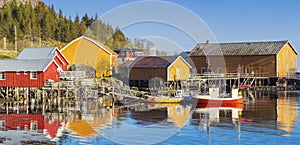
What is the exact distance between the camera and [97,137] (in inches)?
823

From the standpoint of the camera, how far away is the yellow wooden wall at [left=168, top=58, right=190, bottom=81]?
49.8 meters

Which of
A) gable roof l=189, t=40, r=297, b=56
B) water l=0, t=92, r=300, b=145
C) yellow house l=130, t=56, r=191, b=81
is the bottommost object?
water l=0, t=92, r=300, b=145

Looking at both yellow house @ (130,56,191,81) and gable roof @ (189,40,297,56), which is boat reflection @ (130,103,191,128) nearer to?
yellow house @ (130,56,191,81)

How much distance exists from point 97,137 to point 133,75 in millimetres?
32386

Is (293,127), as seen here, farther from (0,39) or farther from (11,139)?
(0,39)

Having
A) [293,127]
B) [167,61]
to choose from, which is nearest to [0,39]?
[167,61]

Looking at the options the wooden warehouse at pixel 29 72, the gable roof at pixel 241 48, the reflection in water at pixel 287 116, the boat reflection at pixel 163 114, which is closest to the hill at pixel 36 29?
the gable roof at pixel 241 48

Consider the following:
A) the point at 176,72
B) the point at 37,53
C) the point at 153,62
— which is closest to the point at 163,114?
the point at 37,53

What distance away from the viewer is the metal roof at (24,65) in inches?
1443

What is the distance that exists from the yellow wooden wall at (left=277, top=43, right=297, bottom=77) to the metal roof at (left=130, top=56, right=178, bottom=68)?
1822 centimetres

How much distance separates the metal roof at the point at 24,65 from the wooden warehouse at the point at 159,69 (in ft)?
49.1

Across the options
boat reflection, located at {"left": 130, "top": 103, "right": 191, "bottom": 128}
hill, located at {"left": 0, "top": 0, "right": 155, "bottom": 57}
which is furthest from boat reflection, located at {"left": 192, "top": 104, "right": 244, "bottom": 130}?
hill, located at {"left": 0, "top": 0, "right": 155, "bottom": 57}

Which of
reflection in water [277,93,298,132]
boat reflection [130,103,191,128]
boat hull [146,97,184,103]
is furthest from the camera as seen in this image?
boat hull [146,97,184,103]

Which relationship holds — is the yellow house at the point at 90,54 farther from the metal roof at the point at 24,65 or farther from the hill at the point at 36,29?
the hill at the point at 36,29
